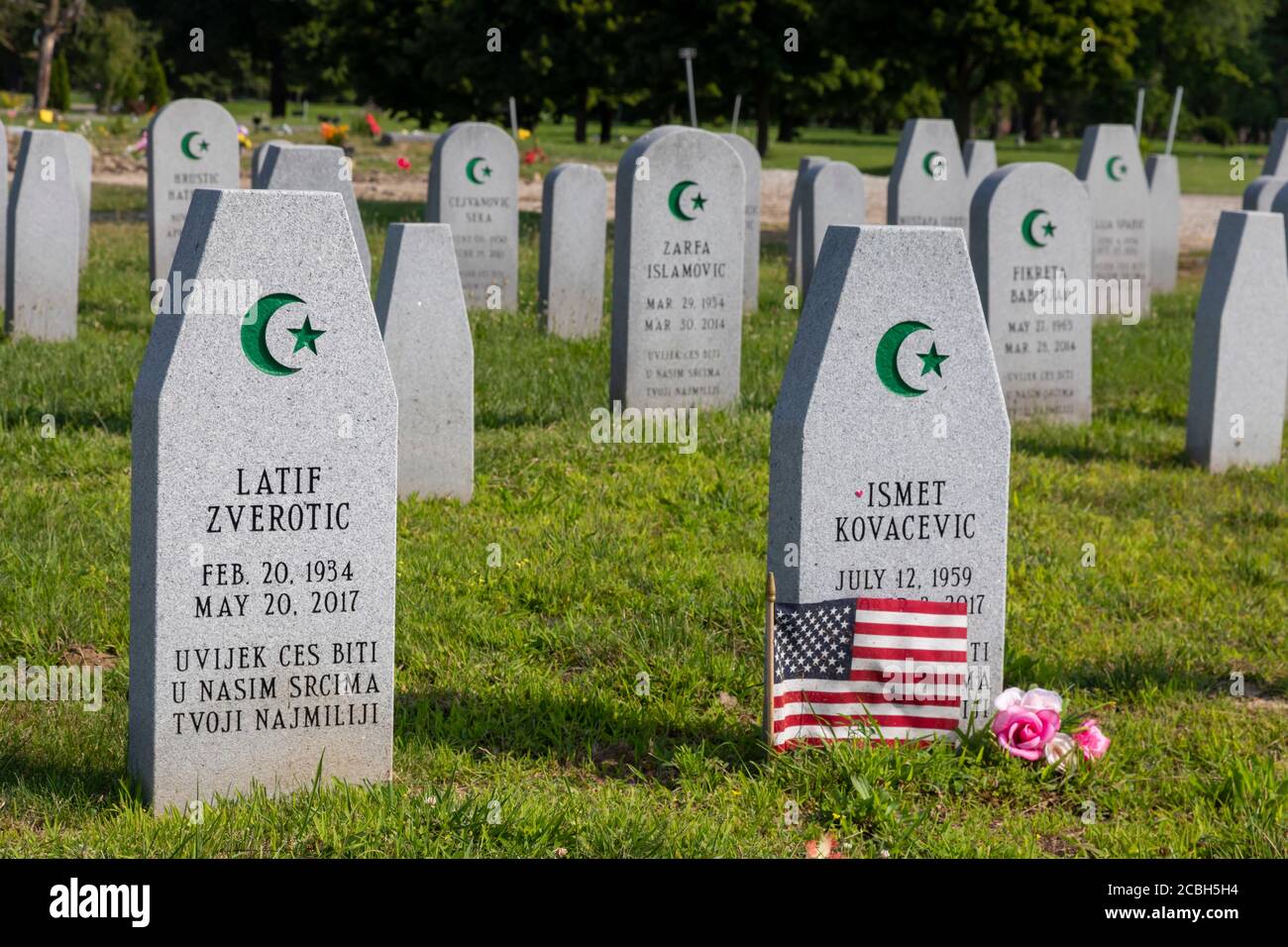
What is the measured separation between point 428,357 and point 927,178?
958 cm

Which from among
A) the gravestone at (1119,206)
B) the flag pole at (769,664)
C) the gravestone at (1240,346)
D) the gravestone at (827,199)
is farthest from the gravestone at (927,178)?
the flag pole at (769,664)

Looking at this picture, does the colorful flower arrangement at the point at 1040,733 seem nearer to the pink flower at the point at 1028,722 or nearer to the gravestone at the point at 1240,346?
the pink flower at the point at 1028,722

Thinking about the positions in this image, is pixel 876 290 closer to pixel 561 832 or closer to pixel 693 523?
pixel 561 832

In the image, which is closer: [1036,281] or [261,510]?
[261,510]

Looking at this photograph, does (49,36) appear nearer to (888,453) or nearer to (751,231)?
(751,231)

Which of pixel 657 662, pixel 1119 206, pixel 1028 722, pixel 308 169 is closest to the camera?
pixel 1028 722

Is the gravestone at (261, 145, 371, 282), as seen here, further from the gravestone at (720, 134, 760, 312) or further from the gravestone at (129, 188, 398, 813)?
the gravestone at (129, 188, 398, 813)

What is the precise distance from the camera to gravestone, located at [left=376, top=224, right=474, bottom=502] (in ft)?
25.9

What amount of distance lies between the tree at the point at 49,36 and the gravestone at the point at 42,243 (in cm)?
3670

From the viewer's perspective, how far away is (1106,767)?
495 cm

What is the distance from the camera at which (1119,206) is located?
52.8 feet

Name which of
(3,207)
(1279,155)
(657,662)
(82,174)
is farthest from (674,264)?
(1279,155)

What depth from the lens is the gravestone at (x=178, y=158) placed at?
46.8ft
